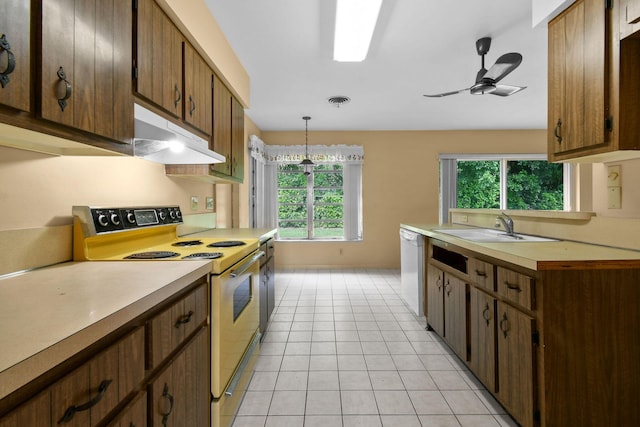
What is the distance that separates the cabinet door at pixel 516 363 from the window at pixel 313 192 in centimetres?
388

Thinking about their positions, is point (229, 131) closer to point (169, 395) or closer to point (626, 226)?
point (169, 395)

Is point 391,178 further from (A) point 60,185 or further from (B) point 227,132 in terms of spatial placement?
(A) point 60,185

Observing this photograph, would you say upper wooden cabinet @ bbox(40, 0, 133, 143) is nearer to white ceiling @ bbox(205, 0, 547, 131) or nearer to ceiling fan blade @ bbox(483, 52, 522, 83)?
white ceiling @ bbox(205, 0, 547, 131)

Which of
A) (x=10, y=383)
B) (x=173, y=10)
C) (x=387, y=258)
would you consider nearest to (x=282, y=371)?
(x=10, y=383)

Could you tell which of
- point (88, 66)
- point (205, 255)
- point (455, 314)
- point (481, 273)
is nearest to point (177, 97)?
point (88, 66)

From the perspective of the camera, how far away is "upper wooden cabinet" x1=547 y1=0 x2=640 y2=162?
1.34 meters

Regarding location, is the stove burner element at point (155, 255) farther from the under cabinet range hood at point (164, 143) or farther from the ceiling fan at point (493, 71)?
the ceiling fan at point (493, 71)

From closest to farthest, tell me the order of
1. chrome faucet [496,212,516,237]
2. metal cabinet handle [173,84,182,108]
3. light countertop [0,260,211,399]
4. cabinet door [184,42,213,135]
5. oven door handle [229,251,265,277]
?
light countertop [0,260,211,399] < oven door handle [229,251,265,277] < metal cabinet handle [173,84,182,108] < cabinet door [184,42,213,135] < chrome faucet [496,212,516,237]

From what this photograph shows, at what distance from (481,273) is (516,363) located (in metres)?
0.49

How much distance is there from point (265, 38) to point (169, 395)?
102 inches

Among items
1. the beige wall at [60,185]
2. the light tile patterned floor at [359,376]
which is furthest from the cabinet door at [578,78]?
the beige wall at [60,185]

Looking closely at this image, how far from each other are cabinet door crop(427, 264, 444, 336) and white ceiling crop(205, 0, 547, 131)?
6.54 feet

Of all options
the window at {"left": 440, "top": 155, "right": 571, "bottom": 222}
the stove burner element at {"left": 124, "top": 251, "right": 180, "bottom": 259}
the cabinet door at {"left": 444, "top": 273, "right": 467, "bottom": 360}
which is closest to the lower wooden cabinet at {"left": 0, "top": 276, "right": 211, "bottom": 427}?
the stove burner element at {"left": 124, "top": 251, "right": 180, "bottom": 259}

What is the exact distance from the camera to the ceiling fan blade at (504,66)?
217 centimetres
